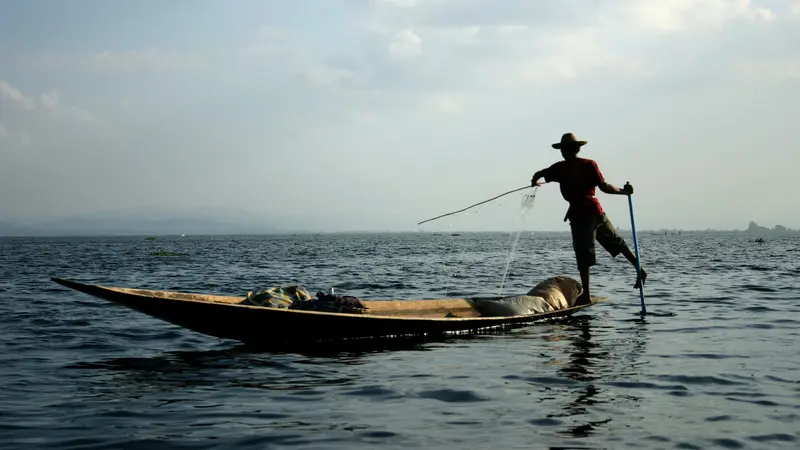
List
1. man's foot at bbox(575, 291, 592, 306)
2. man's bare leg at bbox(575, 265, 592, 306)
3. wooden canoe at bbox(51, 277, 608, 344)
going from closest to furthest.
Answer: wooden canoe at bbox(51, 277, 608, 344), man's bare leg at bbox(575, 265, 592, 306), man's foot at bbox(575, 291, 592, 306)

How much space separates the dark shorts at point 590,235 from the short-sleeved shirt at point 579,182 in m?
0.13

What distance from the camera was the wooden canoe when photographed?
8.98 metres

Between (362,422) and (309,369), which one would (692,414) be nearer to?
(362,422)

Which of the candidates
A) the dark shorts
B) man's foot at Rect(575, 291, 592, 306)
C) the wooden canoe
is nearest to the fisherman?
the dark shorts

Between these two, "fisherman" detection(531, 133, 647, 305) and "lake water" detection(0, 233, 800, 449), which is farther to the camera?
"fisherman" detection(531, 133, 647, 305)

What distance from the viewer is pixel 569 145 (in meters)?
13.2

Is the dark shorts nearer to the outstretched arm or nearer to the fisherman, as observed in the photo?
the fisherman

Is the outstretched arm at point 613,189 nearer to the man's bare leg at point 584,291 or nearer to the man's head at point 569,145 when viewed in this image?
the man's head at point 569,145

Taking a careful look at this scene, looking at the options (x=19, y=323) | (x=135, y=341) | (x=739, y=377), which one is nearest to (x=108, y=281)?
(x=19, y=323)

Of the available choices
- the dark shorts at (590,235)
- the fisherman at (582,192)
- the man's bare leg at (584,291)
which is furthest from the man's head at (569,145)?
the man's bare leg at (584,291)

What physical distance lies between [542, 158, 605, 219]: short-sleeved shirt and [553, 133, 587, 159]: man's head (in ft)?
0.42

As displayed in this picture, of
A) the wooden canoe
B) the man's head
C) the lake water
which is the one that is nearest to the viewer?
the lake water

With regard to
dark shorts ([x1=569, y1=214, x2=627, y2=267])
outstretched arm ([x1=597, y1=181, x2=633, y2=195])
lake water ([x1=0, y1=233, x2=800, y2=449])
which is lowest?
lake water ([x1=0, y1=233, x2=800, y2=449])

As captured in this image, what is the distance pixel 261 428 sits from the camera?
6.07 meters
